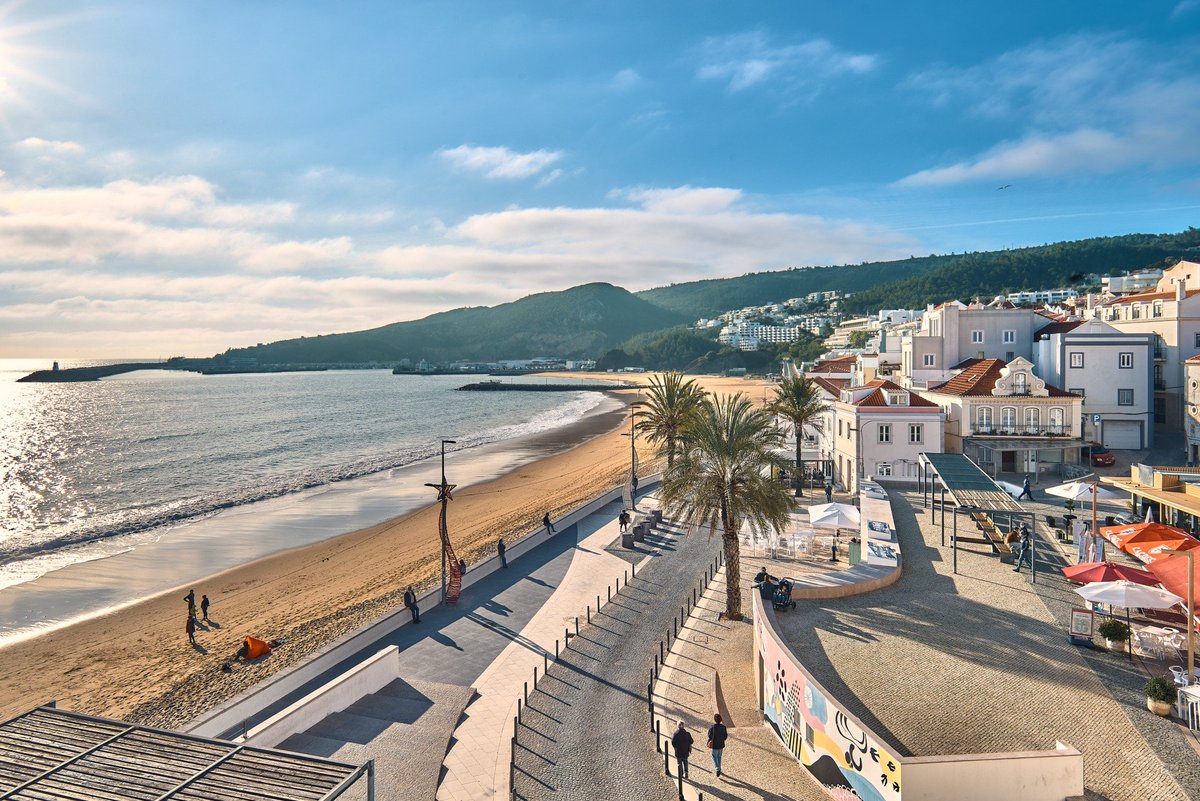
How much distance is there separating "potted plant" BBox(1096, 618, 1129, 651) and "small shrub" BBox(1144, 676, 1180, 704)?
2.54m

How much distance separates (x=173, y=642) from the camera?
25438mm

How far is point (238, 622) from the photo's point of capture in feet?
89.5

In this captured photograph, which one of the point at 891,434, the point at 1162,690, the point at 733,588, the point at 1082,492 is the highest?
the point at 891,434

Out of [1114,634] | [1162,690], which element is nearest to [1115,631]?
[1114,634]

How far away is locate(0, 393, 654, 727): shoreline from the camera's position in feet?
69.4

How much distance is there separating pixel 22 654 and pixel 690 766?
25380mm

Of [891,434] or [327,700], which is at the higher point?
[891,434]

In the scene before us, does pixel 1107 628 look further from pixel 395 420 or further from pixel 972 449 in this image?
pixel 395 420

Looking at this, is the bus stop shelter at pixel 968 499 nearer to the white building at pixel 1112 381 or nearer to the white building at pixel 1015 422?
the white building at pixel 1015 422

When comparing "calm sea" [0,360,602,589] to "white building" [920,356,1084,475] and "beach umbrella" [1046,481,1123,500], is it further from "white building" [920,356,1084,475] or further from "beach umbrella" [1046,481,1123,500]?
"beach umbrella" [1046,481,1123,500]

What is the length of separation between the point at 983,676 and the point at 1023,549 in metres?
9.39

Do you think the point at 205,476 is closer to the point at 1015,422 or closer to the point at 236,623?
the point at 236,623

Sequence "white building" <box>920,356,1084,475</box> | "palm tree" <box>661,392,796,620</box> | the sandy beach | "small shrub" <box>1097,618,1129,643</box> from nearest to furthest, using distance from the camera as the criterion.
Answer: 1. "small shrub" <box>1097,618,1129,643</box>
2. the sandy beach
3. "palm tree" <box>661,392,796,620</box>
4. "white building" <box>920,356,1084,475</box>

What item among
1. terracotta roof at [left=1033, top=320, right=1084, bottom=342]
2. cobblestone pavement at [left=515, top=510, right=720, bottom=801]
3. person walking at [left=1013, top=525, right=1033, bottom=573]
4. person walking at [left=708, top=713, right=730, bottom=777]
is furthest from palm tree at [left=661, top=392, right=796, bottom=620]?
terracotta roof at [left=1033, top=320, right=1084, bottom=342]
